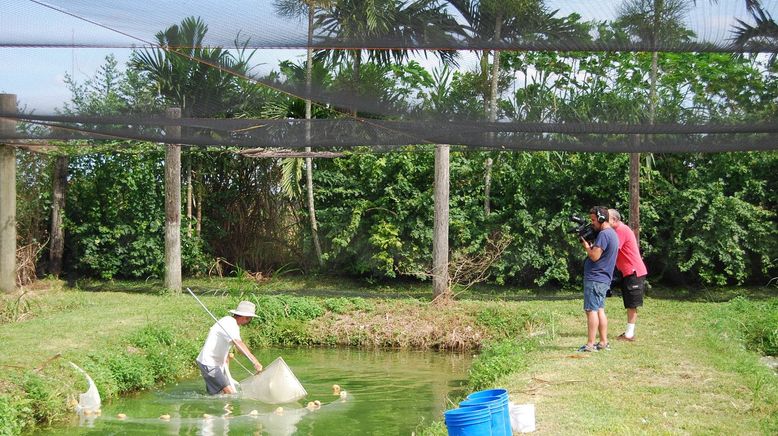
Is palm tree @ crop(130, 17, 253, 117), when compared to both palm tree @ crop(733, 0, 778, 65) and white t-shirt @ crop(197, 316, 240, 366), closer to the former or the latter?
white t-shirt @ crop(197, 316, 240, 366)

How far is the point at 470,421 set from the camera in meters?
5.68

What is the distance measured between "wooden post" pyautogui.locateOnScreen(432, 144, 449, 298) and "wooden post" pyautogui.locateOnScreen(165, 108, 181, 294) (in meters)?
4.47

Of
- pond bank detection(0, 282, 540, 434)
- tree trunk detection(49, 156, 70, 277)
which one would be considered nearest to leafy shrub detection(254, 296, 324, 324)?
pond bank detection(0, 282, 540, 434)

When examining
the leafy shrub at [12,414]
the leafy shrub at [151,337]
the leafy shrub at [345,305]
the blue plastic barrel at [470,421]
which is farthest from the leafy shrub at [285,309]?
the blue plastic barrel at [470,421]

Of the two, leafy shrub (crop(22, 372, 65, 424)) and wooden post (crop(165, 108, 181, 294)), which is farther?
wooden post (crop(165, 108, 181, 294))

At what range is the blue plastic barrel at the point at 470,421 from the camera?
5.68 meters

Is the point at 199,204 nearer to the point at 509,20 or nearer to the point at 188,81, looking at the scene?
the point at 188,81

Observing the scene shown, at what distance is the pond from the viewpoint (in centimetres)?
862

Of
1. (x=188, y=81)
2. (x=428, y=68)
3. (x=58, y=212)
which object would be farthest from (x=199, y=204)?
(x=428, y=68)

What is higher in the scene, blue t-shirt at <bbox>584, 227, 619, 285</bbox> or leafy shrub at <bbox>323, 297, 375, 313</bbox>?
blue t-shirt at <bbox>584, 227, 619, 285</bbox>

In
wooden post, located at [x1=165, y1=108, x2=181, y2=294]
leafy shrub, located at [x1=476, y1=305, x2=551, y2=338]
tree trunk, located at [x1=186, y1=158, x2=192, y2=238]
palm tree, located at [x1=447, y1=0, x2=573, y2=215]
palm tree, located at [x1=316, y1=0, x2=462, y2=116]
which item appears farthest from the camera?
tree trunk, located at [x1=186, y1=158, x2=192, y2=238]

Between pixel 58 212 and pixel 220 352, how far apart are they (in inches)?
359

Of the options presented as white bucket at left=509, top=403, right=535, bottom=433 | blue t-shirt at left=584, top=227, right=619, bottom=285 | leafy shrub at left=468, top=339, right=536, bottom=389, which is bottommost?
leafy shrub at left=468, top=339, right=536, bottom=389

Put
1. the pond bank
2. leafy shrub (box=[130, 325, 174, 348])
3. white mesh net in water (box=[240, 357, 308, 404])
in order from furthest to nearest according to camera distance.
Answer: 1. leafy shrub (box=[130, 325, 174, 348])
2. the pond bank
3. white mesh net in water (box=[240, 357, 308, 404])
